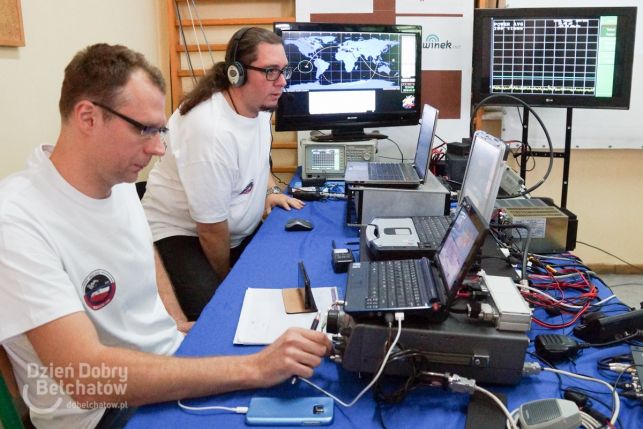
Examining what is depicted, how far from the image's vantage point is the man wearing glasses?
36.8 inches

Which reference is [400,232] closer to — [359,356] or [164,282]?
[359,356]

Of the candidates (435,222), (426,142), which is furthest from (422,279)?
(426,142)

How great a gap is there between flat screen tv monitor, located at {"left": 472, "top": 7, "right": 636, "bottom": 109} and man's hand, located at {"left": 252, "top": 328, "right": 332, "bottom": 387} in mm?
1997

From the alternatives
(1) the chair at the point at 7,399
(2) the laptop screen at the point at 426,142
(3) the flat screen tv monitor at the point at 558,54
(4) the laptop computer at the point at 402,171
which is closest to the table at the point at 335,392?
(1) the chair at the point at 7,399

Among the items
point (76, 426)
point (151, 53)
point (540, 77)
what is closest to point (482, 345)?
point (76, 426)

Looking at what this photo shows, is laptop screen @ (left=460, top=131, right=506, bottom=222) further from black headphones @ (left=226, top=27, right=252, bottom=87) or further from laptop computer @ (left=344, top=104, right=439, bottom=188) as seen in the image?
black headphones @ (left=226, top=27, right=252, bottom=87)

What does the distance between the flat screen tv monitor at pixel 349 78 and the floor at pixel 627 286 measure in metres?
1.63

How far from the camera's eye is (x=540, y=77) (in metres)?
2.49

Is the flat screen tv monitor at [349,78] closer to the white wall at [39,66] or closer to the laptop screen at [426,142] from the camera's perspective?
the laptop screen at [426,142]

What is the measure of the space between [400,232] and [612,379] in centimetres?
67

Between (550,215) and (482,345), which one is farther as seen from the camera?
(550,215)

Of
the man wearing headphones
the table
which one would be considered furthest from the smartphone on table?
the man wearing headphones

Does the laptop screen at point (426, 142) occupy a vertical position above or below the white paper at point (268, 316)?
above

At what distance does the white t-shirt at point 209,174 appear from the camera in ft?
6.20
